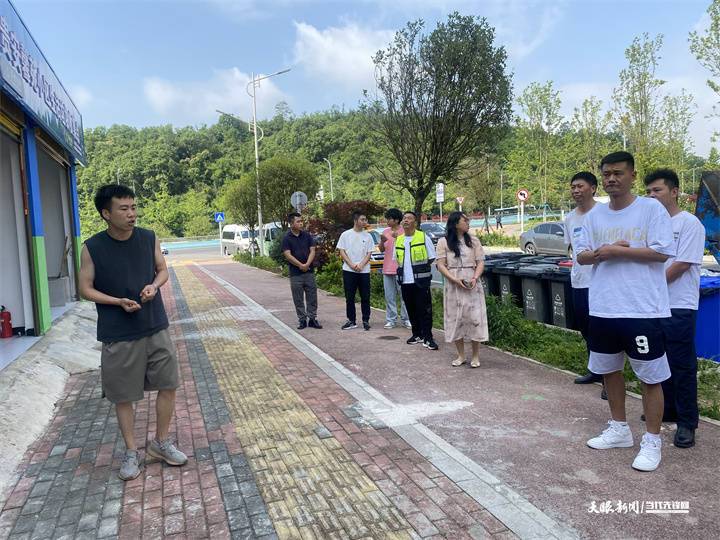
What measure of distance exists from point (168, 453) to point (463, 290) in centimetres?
357

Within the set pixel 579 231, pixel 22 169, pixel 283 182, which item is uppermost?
pixel 283 182

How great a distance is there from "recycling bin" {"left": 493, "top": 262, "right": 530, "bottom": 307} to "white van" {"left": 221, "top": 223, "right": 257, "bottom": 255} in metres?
27.5

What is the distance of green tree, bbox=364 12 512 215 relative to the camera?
1196 cm

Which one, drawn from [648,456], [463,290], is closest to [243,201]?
[463,290]

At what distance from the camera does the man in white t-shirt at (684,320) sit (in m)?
3.74

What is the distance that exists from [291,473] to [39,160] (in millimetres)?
10188

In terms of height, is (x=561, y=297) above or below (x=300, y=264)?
below

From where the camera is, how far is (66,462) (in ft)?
12.6

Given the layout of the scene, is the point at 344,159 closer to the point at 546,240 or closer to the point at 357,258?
the point at 546,240

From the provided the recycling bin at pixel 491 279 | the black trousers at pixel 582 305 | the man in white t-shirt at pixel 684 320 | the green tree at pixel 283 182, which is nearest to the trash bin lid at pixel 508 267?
the recycling bin at pixel 491 279

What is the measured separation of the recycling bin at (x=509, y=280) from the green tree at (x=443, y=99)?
11.9 ft

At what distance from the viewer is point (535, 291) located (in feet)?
27.0

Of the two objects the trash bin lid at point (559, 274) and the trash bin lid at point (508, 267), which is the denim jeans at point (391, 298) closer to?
the trash bin lid at point (508, 267)

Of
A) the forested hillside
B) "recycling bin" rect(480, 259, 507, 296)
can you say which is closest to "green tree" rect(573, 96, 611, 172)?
the forested hillside
